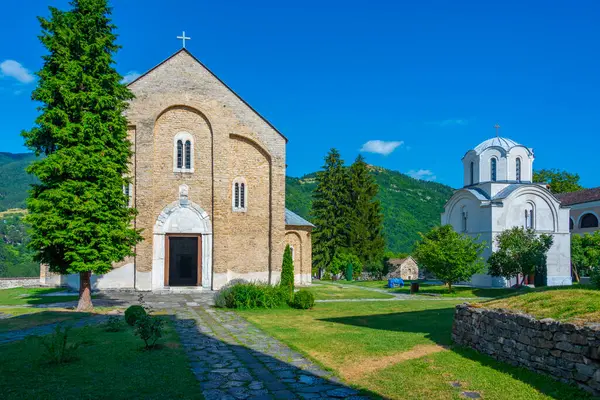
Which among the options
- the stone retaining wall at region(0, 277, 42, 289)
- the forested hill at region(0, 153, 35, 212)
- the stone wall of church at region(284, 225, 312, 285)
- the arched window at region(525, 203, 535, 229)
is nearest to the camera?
the stone retaining wall at region(0, 277, 42, 289)

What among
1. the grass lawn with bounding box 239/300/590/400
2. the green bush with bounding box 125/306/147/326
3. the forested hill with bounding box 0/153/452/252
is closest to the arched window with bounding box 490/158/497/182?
the grass lawn with bounding box 239/300/590/400

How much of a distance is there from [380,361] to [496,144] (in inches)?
1126

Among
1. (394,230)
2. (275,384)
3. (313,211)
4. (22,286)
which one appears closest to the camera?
(275,384)

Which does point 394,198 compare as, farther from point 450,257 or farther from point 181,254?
point 181,254

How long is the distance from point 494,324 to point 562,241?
27.6 meters

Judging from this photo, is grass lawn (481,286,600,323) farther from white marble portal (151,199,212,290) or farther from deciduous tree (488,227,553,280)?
deciduous tree (488,227,553,280)

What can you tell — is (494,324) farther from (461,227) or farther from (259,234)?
(461,227)

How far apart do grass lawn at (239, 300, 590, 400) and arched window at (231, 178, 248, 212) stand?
10.7 metres

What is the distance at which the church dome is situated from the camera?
33.2 meters

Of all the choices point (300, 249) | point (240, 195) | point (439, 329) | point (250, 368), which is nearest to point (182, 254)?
point (240, 195)

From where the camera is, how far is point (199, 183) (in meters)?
25.2

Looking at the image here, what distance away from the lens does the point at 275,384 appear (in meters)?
Answer: 7.30

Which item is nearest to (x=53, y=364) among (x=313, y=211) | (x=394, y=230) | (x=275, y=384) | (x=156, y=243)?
(x=275, y=384)

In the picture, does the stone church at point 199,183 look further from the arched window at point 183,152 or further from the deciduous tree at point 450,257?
the deciduous tree at point 450,257
